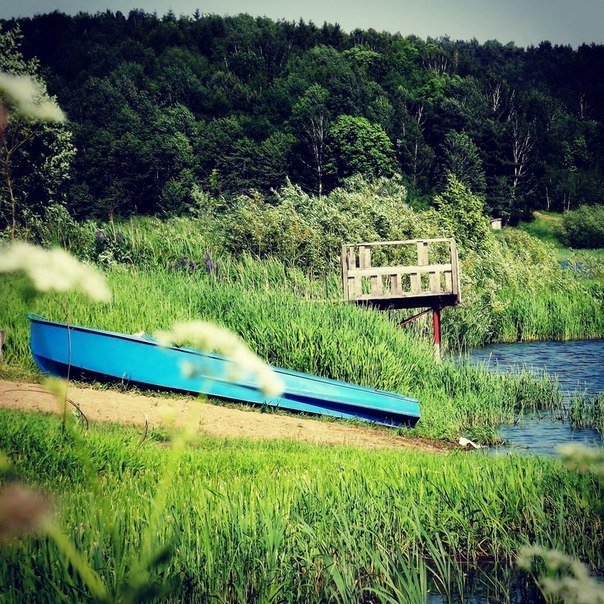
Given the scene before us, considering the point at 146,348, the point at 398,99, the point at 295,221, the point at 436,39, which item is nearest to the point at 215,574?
the point at 146,348

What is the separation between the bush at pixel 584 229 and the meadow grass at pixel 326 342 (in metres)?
49.5

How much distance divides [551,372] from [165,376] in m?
9.06

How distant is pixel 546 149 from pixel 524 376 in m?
81.6

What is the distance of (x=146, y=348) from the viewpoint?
470 inches

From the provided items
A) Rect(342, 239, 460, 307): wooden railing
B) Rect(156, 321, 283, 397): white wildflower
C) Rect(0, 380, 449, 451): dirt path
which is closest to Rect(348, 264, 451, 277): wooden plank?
Rect(342, 239, 460, 307): wooden railing

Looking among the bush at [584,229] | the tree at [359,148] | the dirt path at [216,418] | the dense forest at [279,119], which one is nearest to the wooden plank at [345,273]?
the dirt path at [216,418]

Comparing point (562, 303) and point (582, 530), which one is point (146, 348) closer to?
point (582, 530)

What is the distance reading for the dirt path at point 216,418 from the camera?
1040cm

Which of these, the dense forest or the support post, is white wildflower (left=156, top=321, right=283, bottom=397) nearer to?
the support post

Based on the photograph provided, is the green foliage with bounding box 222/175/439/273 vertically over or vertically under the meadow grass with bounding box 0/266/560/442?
over

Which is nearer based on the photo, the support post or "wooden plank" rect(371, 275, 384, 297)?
"wooden plank" rect(371, 275, 384, 297)

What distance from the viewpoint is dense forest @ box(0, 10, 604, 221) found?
243 ft

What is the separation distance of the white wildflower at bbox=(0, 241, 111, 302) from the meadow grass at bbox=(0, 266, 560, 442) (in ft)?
35.6

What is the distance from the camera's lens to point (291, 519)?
18.4ft
